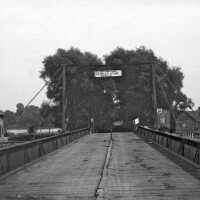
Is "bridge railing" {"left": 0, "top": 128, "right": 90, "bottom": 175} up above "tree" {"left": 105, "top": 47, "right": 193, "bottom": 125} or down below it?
below

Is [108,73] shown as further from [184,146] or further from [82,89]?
[184,146]

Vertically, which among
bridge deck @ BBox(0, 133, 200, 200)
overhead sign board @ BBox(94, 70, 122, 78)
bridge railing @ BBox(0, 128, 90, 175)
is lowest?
bridge deck @ BBox(0, 133, 200, 200)

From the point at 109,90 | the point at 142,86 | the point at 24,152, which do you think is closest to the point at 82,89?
the point at 109,90

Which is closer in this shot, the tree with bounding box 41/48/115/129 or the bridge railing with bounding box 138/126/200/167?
the bridge railing with bounding box 138/126/200/167

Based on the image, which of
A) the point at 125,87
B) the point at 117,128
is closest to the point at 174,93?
the point at 125,87

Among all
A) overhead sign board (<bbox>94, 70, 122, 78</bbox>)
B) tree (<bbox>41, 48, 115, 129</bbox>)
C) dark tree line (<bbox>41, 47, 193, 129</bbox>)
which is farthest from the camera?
tree (<bbox>41, 48, 115, 129</bbox>)

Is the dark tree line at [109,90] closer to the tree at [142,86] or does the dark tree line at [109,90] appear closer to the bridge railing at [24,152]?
the tree at [142,86]

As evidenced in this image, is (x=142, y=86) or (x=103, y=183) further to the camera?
(x=142, y=86)

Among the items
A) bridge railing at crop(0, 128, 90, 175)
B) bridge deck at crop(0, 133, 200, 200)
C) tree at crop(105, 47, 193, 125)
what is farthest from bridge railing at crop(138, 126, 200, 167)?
tree at crop(105, 47, 193, 125)

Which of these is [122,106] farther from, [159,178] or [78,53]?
[159,178]

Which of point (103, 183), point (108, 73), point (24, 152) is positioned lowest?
point (103, 183)

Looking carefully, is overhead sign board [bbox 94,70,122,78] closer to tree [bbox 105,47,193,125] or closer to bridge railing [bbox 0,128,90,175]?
tree [bbox 105,47,193,125]

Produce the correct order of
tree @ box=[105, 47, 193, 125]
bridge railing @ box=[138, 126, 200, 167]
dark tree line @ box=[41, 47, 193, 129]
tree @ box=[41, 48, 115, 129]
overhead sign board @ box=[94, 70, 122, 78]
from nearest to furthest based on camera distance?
bridge railing @ box=[138, 126, 200, 167], overhead sign board @ box=[94, 70, 122, 78], tree @ box=[105, 47, 193, 125], dark tree line @ box=[41, 47, 193, 129], tree @ box=[41, 48, 115, 129]

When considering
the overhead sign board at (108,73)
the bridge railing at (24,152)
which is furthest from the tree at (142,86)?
the bridge railing at (24,152)
